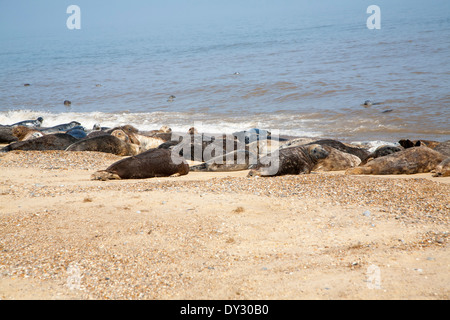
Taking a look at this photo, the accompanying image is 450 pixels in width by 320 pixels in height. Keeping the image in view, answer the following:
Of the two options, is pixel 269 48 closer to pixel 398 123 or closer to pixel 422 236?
pixel 398 123

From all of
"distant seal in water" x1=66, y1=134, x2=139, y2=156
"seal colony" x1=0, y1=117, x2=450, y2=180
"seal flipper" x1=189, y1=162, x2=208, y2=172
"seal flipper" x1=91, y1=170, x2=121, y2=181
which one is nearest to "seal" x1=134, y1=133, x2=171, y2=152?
"seal colony" x1=0, y1=117, x2=450, y2=180

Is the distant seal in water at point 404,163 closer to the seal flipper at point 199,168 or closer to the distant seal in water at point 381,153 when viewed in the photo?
the distant seal in water at point 381,153

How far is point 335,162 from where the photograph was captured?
364 inches

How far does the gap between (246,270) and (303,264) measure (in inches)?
20.6

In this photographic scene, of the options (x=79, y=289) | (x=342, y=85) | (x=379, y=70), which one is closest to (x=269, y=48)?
(x=379, y=70)

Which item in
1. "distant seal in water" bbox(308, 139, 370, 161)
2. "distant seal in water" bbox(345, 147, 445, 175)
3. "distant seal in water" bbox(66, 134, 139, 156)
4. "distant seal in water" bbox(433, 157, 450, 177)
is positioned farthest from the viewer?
"distant seal in water" bbox(66, 134, 139, 156)

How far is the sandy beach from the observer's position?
141 inches

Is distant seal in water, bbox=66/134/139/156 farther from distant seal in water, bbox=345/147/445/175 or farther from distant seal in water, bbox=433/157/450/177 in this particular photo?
distant seal in water, bbox=433/157/450/177

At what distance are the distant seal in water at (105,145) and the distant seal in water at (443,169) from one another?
6.96m

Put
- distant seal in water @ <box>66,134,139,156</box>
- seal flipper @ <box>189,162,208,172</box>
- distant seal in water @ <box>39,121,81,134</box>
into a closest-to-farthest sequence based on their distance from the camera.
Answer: seal flipper @ <box>189,162,208,172</box> → distant seal in water @ <box>66,134,139,156</box> → distant seal in water @ <box>39,121,81,134</box>

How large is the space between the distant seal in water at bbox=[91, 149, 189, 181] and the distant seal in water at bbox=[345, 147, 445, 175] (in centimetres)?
329

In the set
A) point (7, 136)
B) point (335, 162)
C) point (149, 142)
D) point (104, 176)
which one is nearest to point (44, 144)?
point (149, 142)

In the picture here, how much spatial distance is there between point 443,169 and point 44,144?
900cm

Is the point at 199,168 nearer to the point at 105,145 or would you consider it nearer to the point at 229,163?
the point at 229,163
